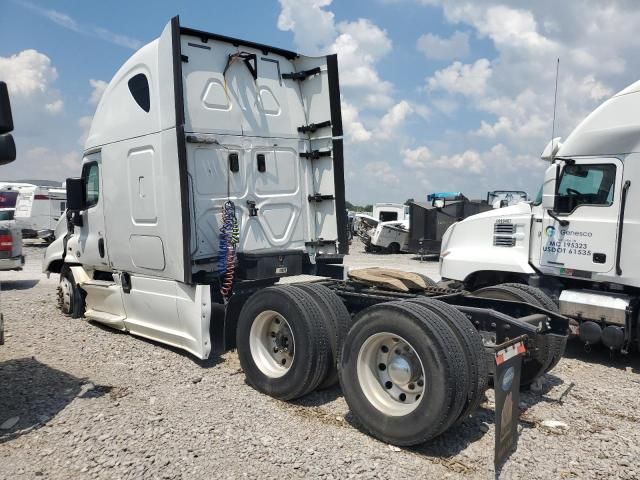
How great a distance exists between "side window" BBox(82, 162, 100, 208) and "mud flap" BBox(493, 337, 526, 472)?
598 cm

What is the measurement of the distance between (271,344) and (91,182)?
412cm

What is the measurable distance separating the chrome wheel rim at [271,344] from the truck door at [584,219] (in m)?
3.89

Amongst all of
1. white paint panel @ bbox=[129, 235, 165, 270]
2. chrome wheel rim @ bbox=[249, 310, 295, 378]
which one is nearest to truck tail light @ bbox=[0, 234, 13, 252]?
white paint panel @ bbox=[129, 235, 165, 270]

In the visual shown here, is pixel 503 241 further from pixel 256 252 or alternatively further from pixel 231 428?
pixel 231 428

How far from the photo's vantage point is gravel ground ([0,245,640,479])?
3.76 meters

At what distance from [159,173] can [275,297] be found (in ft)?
7.28

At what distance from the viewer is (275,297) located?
5.09m

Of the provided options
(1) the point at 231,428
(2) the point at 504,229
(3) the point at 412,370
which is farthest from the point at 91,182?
(2) the point at 504,229

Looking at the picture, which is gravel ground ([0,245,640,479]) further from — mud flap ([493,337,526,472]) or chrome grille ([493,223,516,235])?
chrome grille ([493,223,516,235])

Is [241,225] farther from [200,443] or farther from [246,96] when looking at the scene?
[200,443]

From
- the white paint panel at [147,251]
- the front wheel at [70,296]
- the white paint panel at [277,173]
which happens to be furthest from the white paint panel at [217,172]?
the front wheel at [70,296]

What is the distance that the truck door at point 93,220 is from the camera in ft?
24.6

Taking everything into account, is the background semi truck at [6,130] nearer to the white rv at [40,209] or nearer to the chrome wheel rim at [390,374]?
the chrome wheel rim at [390,374]

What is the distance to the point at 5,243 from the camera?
11.9 metres
